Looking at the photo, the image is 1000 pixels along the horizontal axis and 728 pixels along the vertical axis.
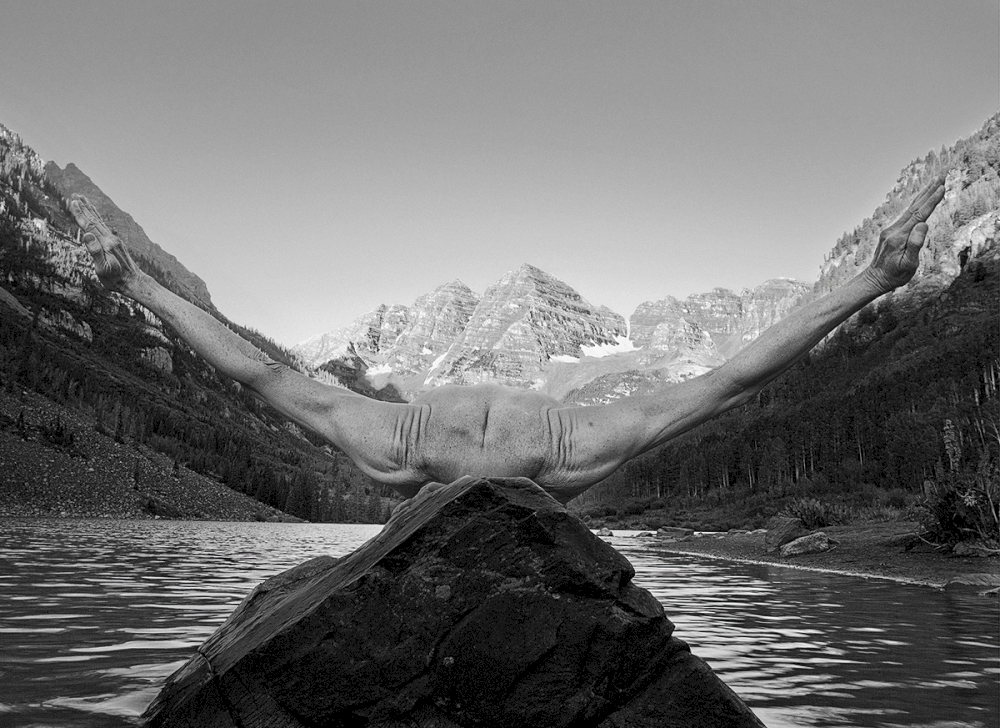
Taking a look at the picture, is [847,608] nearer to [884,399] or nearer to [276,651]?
[276,651]

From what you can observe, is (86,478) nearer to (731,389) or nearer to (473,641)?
(473,641)

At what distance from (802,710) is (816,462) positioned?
386 feet

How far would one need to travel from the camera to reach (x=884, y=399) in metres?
114

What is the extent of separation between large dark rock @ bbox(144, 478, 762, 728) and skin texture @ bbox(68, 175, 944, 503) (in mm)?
270

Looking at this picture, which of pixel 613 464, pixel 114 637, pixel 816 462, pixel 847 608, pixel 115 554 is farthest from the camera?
pixel 816 462

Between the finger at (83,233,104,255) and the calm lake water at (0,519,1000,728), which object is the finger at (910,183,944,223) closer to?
the finger at (83,233,104,255)

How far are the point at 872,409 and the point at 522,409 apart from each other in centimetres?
12479

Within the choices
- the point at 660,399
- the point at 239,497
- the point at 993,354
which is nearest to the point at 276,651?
the point at 660,399

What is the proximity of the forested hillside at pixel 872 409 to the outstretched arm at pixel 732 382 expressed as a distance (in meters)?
48.3

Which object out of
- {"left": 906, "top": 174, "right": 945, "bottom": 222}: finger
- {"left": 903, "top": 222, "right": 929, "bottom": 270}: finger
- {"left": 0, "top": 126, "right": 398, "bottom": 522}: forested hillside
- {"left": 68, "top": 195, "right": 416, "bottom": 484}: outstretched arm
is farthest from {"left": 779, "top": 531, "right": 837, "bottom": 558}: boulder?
{"left": 0, "top": 126, "right": 398, "bottom": 522}: forested hillside

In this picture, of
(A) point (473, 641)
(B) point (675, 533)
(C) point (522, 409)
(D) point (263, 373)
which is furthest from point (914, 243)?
(B) point (675, 533)

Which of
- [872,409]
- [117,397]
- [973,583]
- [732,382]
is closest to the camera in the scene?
[732,382]

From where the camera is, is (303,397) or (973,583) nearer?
(303,397)

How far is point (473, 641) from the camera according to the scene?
2.83 meters
